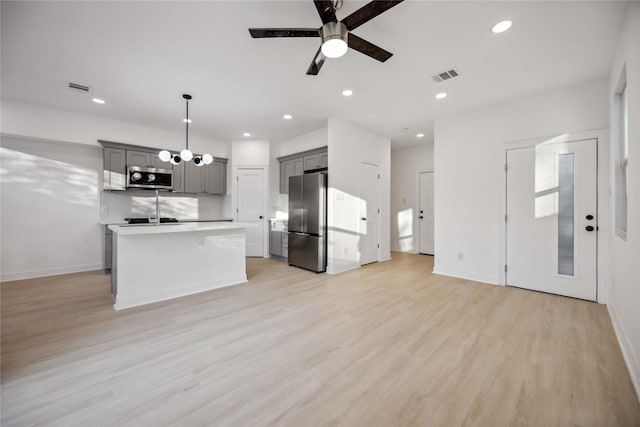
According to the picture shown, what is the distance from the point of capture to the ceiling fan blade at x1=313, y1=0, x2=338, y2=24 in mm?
1750

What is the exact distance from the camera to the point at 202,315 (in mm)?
2787

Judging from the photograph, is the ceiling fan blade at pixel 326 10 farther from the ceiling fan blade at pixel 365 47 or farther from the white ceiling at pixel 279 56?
the white ceiling at pixel 279 56

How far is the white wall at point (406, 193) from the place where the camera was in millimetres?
6648

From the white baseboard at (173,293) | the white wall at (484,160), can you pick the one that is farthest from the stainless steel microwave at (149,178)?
the white wall at (484,160)

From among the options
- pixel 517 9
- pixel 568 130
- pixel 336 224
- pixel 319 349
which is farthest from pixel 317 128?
pixel 319 349

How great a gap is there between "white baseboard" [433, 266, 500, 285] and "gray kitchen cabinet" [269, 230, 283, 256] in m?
3.31

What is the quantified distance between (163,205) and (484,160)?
253 inches

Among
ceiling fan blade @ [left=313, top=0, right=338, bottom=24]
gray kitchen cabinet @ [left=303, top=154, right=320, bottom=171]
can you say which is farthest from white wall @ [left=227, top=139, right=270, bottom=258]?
ceiling fan blade @ [left=313, top=0, right=338, bottom=24]

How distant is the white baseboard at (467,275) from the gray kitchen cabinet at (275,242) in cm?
331

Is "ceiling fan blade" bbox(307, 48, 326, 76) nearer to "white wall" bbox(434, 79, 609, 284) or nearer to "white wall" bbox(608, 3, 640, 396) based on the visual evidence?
"white wall" bbox(608, 3, 640, 396)

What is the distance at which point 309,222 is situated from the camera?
186 inches

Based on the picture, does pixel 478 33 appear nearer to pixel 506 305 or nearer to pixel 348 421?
pixel 506 305

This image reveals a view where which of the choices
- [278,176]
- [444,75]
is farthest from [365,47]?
[278,176]

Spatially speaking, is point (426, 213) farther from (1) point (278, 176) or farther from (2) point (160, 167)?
Answer: (2) point (160, 167)
